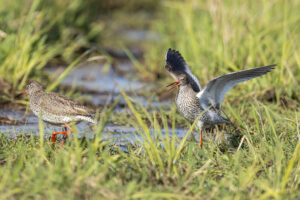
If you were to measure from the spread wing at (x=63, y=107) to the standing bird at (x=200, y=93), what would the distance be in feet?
3.35

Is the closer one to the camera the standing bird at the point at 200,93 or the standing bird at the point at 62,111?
the standing bird at the point at 200,93

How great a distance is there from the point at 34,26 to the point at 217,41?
10.4 feet

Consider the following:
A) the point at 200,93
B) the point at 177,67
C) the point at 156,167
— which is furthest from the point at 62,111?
the point at 156,167

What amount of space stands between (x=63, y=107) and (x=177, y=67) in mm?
1409

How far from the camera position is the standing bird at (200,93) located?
562 cm

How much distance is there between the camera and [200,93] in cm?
595

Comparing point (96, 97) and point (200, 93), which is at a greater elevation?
point (96, 97)

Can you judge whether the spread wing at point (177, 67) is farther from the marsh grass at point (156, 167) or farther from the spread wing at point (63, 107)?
the spread wing at point (63, 107)

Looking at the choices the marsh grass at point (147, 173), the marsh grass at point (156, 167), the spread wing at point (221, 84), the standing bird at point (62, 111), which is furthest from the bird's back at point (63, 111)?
the spread wing at point (221, 84)

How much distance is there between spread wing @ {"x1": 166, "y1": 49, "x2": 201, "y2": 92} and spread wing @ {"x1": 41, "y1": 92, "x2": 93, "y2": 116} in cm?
106

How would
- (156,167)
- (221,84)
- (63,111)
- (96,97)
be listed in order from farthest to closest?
(96,97), (63,111), (221,84), (156,167)

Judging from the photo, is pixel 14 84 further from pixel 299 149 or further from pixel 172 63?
pixel 299 149

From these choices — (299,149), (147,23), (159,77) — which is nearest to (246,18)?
(159,77)

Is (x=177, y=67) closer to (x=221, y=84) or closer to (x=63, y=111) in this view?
(x=221, y=84)
